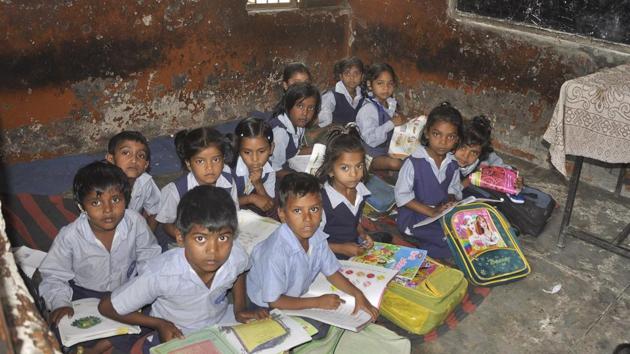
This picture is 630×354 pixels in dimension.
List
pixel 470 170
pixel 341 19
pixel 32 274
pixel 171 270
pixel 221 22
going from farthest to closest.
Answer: pixel 341 19
pixel 221 22
pixel 470 170
pixel 32 274
pixel 171 270

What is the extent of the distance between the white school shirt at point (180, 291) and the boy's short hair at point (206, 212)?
0.52ft

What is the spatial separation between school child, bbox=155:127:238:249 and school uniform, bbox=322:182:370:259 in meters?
0.64

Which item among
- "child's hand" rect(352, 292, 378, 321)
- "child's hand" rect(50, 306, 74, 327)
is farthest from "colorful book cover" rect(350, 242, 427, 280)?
"child's hand" rect(50, 306, 74, 327)

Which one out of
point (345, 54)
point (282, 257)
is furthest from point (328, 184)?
point (345, 54)

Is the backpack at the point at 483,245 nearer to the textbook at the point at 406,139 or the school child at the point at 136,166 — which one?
the textbook at the point at 406,139

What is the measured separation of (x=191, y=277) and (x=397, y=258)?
134 centimetres

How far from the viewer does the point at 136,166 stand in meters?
3.44

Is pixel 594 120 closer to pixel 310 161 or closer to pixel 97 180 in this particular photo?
pixel 310 161

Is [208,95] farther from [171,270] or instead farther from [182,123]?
[171,270]

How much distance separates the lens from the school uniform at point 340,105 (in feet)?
16.9

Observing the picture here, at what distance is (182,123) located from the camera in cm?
554

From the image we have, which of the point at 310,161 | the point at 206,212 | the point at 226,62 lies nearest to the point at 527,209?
the point at 310,161

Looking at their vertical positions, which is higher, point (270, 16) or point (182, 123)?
point (270, 16)

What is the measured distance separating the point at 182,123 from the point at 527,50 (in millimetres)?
3138
